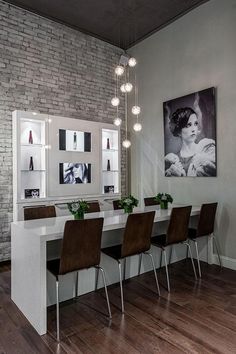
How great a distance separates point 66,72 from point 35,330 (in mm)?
4280

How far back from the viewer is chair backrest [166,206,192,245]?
10.6 feet

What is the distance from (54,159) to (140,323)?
2941 millimetres

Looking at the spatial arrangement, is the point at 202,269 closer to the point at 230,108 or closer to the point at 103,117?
the point at 230,108

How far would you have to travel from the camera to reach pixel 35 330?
2.36m

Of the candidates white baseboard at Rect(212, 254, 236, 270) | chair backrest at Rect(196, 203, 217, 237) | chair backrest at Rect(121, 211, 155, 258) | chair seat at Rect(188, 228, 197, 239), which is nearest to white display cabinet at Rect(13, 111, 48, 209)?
chair backrest at Rect(121, 211, 155, 258)

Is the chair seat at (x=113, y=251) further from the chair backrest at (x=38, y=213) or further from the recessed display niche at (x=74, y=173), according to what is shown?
the recessed display niche at (x=74, y=173)

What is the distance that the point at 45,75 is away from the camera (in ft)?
15.4

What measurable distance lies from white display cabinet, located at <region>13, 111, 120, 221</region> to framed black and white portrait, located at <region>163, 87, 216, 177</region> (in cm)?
124

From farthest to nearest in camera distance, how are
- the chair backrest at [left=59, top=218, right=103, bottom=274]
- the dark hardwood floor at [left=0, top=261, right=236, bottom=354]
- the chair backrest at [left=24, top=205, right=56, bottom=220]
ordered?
the chair backrest at [left=24, top=205, right=56, bottom=220], the chair backrest at [left=59, top=218, right=103, bottom=274], the dark hardwood floor at [left=0, top=261, right=236, bottom=354]

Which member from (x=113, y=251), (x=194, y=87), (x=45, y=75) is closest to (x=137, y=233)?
(x=113, y=251)

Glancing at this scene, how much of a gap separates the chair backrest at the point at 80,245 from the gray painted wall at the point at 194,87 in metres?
2.33

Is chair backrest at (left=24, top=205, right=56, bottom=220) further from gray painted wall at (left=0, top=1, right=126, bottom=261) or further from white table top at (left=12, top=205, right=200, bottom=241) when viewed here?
gray painted wall at (left=0, top=1, right=126, bottom=261)

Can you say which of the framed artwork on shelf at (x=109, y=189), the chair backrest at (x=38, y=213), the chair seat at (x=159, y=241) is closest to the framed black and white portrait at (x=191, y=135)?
the framed artwork on shelf at (x=109, y=189)

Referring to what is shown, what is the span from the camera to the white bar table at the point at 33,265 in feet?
7.61
